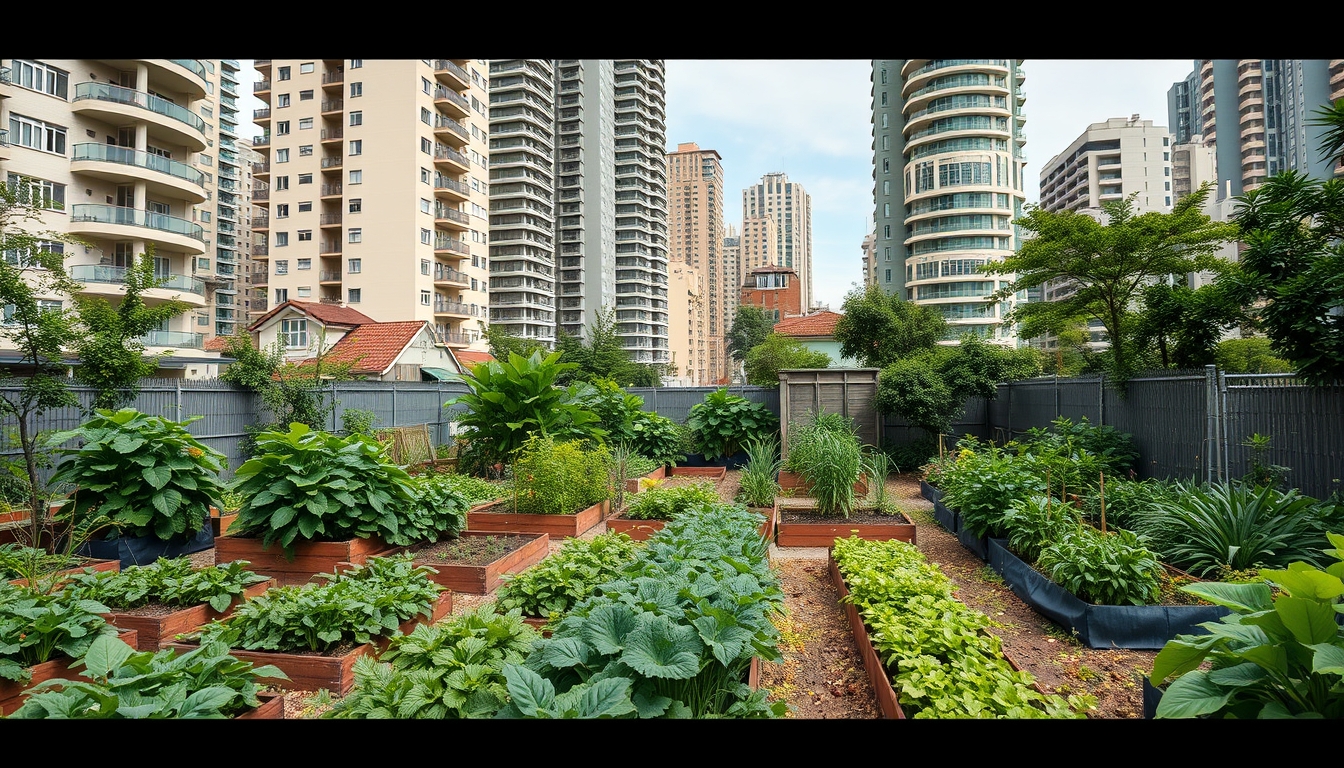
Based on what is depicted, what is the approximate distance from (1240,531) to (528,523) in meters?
6.38

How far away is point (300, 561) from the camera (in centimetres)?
565

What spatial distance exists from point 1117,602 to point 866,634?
176cm

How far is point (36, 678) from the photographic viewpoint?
10.6 ft

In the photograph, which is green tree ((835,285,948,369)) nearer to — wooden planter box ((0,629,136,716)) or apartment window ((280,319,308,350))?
wooden planter box ((0,629,136,716))

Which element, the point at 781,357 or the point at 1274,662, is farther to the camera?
the point at 781,357

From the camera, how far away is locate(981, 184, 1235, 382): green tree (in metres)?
10.1

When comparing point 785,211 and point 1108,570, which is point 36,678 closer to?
point 1108,570

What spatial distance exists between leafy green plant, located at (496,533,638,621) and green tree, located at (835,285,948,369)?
604 inches

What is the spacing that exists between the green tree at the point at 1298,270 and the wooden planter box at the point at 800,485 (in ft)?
13.9

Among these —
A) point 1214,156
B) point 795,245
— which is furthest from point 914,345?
point 795,245

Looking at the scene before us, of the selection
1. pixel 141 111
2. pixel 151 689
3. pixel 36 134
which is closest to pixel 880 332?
pixel 151 689

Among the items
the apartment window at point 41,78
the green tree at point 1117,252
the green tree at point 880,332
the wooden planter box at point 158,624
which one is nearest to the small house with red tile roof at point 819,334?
the green tree at point 880,332

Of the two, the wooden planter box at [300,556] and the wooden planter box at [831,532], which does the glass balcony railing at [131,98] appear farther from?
the wooden planter box at [831,532]
